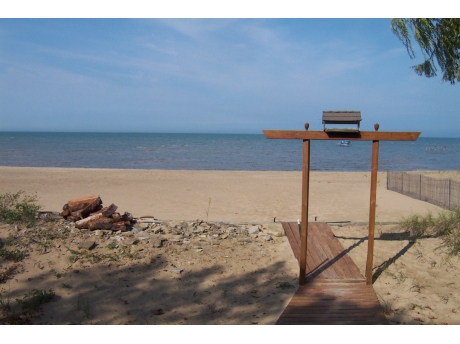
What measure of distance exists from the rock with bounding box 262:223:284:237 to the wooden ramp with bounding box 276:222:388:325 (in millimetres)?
256

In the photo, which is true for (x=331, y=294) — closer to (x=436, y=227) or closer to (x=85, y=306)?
(x=85, y=306)

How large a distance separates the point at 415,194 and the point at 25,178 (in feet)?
61.0

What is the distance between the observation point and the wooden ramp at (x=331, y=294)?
15.4 ft

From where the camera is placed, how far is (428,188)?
12.9 meters

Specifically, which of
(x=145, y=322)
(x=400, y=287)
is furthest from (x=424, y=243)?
(x=145, y=322)

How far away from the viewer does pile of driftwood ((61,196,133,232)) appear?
23.9 ft

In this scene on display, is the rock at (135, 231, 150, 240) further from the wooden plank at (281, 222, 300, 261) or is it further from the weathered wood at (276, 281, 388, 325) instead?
the weathered wood at (276, 281, 388, 325)

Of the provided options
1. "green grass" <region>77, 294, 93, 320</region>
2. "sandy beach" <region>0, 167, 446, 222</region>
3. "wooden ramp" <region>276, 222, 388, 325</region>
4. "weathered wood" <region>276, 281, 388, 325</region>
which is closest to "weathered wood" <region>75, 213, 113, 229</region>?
"green grass" <region>77, 294, 93, 320</region>

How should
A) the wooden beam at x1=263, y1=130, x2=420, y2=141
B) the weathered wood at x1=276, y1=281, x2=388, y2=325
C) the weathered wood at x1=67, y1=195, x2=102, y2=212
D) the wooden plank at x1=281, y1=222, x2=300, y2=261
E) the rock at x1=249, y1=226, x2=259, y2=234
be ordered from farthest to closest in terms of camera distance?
the rock at x1=249, y1=226, x2=259, y2=234 < the weathered wood at x1=67, y1=195, x2=102, y2=212 < the wooden plank at x1=281, y1=222, x2=300, y2=261 < the wooden beam at x1=263, y1=130, x2=420, y2=141 < the weathered wood at x1=276, y1=281, x2=388, y2=325

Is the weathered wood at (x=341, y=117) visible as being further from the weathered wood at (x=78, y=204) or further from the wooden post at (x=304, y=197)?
the weathered wood at (x=78, y=204)

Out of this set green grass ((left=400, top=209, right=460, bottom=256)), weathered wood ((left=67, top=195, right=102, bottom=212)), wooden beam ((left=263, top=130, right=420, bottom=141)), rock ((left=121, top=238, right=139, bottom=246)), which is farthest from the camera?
weathered wood ((left=67, top=195, right=102, bottom=212))

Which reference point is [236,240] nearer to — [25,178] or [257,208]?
[257,208]

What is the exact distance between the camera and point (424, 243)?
24.2 ft

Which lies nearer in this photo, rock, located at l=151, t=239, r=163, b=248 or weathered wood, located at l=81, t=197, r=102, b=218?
rock, located at l=151, t=239, r=163, b=248
